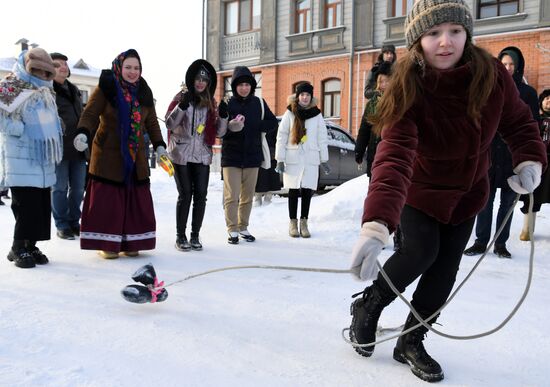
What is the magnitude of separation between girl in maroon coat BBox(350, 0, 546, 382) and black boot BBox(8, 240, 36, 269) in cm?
293

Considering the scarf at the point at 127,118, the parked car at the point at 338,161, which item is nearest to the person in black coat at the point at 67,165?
the scarf at the point at 127,118

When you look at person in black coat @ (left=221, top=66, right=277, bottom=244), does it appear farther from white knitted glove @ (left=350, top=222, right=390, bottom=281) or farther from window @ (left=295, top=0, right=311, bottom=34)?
window @ (left=295, top=0, right=311, bottom=34)

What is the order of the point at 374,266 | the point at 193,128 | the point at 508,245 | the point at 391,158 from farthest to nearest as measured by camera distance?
the point at 508,245 → the point at 193,128 → the point at 391,158 → the point at 374,266

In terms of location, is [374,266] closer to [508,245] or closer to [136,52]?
[136,52]

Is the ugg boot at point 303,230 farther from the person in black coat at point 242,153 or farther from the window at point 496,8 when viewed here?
the window at point 496,8

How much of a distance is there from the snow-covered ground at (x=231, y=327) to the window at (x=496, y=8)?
13.1 m

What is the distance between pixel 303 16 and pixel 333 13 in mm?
1348

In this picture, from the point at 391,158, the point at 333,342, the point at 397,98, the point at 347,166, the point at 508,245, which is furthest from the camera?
the point at 347,166

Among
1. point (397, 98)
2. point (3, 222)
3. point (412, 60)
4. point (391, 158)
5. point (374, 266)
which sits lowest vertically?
point (3, 222)

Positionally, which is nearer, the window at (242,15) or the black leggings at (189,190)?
the black leggings at (189,190)

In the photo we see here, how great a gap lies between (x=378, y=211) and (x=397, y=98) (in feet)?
1.98

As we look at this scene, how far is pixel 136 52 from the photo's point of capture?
4469 mm

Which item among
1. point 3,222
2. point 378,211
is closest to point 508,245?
point 378,211

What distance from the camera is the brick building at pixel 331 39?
15109 millimetres
